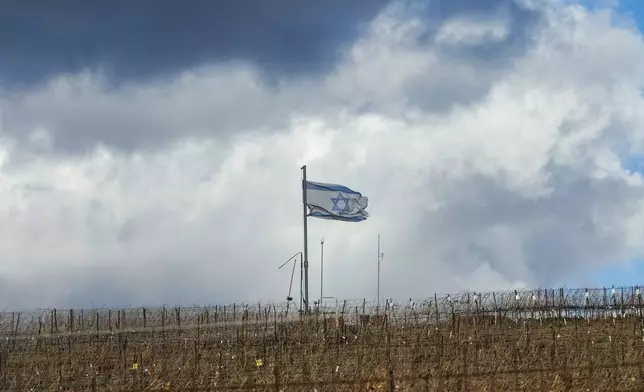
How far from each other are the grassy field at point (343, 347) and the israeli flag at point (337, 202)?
11.2 ft

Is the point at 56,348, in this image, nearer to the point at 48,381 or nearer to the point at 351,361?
the point at 48,381

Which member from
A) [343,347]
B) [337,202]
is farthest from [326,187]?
[343,347]

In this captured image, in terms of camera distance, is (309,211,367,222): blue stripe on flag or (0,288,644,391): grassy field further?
(309,211,367,222): blue stripe on flag

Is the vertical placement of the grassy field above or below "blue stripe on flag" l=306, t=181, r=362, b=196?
below

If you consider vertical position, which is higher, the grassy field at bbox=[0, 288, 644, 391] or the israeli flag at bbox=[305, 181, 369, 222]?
the israeli flag at bbox=[305, 181, 369, 222]

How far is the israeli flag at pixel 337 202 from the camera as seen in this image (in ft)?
87.0

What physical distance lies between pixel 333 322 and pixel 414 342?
2.82 m

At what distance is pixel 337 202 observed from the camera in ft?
88.5

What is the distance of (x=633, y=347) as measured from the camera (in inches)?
735

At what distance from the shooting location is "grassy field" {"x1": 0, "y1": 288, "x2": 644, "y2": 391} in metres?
14.0

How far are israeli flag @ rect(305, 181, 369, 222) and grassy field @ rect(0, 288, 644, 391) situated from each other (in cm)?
342

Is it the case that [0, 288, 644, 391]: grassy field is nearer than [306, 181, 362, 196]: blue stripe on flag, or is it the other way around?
Result: [0, 288, 644, 391]: grassy field

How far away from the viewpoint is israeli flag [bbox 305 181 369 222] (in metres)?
26.5

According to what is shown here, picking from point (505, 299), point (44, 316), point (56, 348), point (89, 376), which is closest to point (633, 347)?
point (505, 299)
